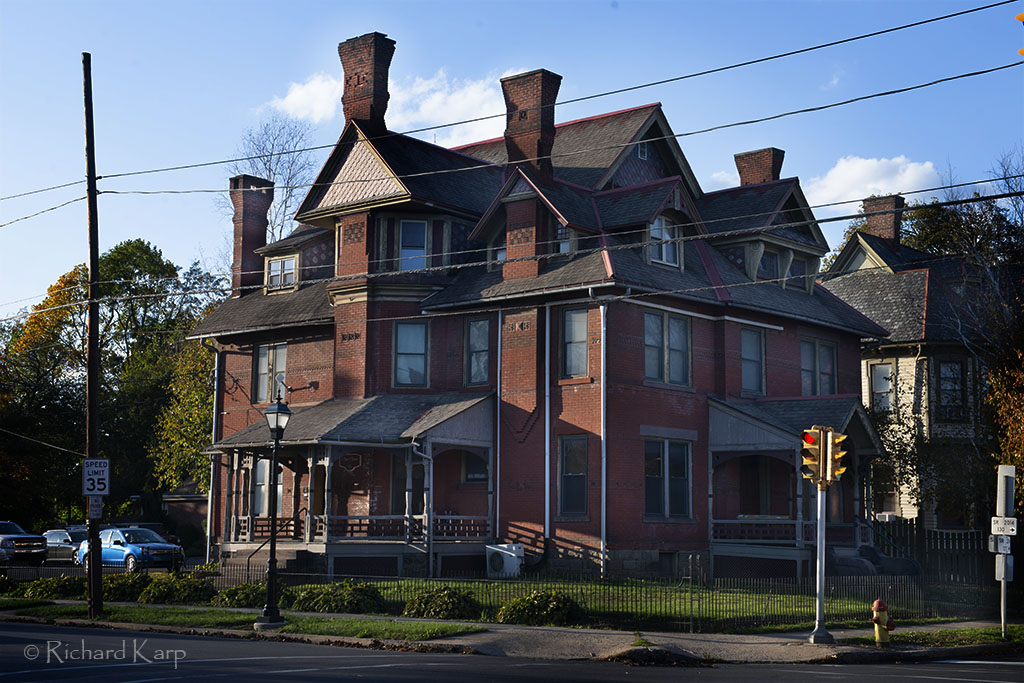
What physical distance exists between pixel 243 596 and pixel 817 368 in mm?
20492

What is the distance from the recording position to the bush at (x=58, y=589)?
30.6 m

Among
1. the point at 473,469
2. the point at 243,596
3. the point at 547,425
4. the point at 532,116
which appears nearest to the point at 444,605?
the point at 243,596

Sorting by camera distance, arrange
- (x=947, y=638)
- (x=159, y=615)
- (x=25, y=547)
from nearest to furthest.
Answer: (x=947, y=638) < (x=159, y=615) < (x=25, y=547)

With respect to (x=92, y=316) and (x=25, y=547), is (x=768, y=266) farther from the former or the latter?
(x=25, y=547)

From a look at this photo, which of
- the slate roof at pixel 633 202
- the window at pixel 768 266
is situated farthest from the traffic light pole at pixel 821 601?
the window at pixel 768 266

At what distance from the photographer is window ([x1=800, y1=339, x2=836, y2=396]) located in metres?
38.0

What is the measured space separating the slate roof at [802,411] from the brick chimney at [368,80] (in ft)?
46.8

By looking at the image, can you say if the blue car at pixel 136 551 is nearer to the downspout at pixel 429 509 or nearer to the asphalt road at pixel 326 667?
the downspout at pixel 429 509

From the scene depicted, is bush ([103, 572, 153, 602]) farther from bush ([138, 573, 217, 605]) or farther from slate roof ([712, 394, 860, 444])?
slate roof ([712, 394, 860, 444])

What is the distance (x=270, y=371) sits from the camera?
39.6 metres

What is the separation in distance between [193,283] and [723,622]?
63197mm

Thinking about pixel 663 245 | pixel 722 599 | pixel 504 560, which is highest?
pixel 663 245

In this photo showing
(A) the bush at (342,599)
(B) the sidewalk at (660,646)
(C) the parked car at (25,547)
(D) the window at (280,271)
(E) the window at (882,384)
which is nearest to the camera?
(B) the sidewalk at (660,646)

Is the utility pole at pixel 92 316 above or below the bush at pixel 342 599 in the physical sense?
above
